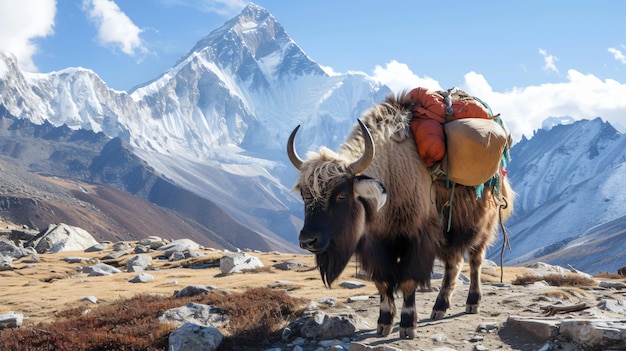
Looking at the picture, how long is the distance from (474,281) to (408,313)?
2439 millimetres

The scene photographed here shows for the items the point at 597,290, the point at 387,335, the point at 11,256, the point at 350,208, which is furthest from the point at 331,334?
the point at 11,256

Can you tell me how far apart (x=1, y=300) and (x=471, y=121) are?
15574 millimetres

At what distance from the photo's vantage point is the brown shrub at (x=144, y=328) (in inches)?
348

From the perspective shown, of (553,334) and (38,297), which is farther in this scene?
(38,297)

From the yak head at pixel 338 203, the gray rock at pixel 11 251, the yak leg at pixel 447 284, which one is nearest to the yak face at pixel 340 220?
the yak head at pixel 338 203

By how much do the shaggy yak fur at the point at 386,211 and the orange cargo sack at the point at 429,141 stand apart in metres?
0.12

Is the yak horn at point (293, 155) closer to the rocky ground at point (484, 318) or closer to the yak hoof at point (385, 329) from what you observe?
the rocky ground at point (484, 318)

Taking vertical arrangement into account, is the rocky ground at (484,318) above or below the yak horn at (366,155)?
below

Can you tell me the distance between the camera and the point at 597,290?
12711 mm

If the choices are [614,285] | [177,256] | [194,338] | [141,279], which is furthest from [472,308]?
[177,256]

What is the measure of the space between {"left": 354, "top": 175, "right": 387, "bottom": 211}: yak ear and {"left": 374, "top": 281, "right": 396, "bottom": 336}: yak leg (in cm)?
150

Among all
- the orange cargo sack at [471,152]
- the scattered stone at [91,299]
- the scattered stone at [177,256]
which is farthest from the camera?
the scattered stone at [177,256]

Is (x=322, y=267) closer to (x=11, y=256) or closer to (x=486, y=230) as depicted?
(x=486, y=230)

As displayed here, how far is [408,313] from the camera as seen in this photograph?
8.37 meters
